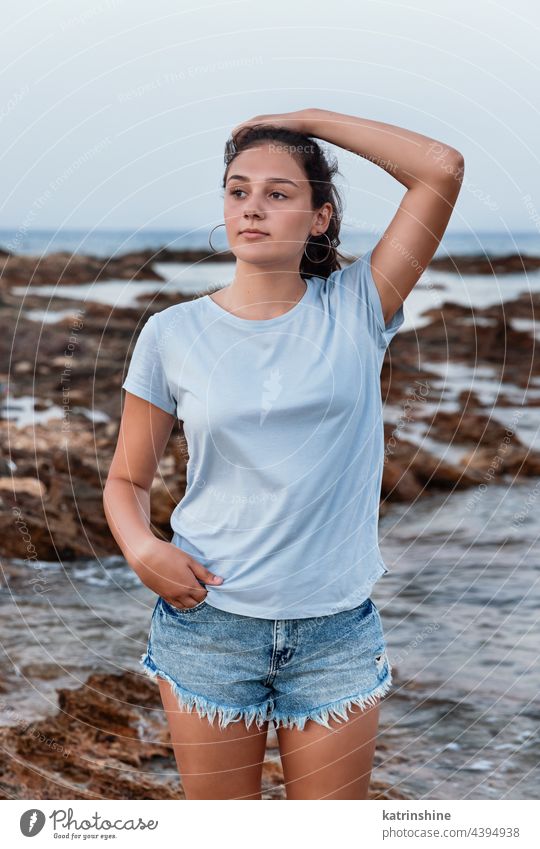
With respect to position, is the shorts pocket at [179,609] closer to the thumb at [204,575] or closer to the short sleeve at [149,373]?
the thumb at [204,575]

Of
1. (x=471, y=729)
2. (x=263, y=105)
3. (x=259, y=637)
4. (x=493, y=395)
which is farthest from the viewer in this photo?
(x=493, y=395)

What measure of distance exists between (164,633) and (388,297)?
653 mm

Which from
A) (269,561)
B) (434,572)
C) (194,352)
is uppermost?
(194,352)

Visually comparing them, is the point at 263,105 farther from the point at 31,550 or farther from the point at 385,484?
the point at 385,484

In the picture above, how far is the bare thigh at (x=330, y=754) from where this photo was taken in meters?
1.59

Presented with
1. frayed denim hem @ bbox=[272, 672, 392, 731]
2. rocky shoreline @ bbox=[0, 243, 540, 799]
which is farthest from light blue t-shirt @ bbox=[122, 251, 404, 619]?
rocky shoreline @ bbox=[0, 243, 540, 799]

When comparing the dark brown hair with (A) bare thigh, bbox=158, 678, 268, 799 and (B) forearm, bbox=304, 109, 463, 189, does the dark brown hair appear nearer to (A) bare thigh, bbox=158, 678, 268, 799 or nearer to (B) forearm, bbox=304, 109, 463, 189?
(B) forearm, bbox=304, 109, 463, 189

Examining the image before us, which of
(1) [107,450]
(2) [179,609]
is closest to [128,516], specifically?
(2) [179,609]

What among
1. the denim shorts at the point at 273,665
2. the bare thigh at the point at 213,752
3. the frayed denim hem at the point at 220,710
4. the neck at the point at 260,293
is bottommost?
the bare thigh at the point at 213,752

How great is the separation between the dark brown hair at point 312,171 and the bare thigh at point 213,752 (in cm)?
74

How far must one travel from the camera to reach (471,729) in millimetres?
3117

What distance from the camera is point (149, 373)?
5.32 feet

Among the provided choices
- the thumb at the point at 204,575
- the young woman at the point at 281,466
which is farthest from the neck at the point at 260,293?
the thumb at the point at 204,575
